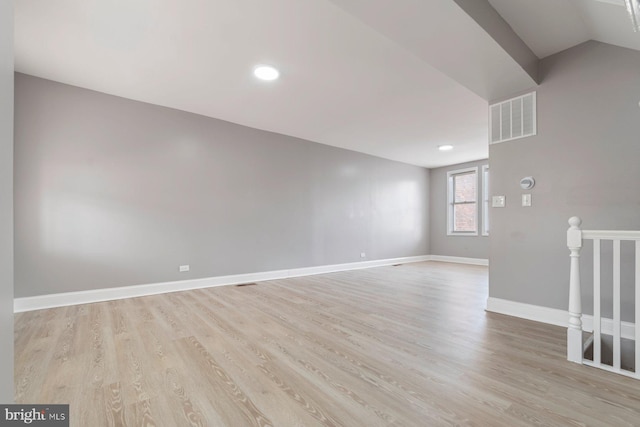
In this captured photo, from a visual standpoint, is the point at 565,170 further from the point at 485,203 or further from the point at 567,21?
the point at 485,203

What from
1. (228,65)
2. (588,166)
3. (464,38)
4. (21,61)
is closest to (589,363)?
(588,166)

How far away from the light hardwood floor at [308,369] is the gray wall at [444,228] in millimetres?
4135

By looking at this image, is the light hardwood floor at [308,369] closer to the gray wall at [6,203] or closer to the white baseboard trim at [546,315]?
the white baseboard trim at [546,315]

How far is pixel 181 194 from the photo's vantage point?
13.5 feet

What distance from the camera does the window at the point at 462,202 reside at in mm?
6988

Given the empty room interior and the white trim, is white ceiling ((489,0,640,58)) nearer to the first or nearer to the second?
the empty room interior

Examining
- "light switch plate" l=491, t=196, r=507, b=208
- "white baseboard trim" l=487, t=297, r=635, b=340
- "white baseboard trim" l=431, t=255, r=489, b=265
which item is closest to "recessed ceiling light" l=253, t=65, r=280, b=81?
"light switch plate" l=491, t=196, r=507, b=208

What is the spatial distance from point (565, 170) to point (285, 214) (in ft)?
12.9

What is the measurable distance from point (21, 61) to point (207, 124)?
202 cm

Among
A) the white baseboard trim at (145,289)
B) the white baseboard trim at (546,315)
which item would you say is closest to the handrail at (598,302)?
the white baseboard trim at (546,315)

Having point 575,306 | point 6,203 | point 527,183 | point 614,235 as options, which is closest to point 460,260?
point 527,183

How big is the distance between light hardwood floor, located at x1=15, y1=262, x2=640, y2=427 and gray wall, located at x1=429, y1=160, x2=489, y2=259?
4.14 metres

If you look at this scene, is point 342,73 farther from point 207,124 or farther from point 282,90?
point 207,124

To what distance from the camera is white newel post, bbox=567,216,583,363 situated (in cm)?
191
